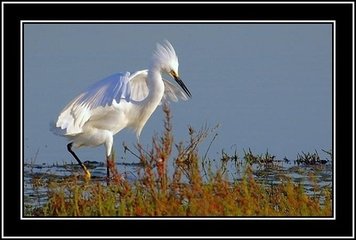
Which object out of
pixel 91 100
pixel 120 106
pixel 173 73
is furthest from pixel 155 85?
pixel 91 100

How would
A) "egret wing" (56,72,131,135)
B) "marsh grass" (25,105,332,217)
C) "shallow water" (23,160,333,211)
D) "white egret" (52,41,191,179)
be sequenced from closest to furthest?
"marsh grass" (25,105,332,217), "egret wing" (56,72,131,135), "white egret" (52,41,191,179), "shallow water" (23,160,333,211)

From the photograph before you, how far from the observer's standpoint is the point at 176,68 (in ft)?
33.6

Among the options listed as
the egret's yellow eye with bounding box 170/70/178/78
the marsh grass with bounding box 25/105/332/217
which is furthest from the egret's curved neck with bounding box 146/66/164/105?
the marsh grass with bounding box 25/105/332/217

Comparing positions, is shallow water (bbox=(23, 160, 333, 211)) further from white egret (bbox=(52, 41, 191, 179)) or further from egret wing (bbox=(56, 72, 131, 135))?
egret wing (bbox=(56, 72, 131, 135))

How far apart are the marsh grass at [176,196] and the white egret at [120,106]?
1.31 metres

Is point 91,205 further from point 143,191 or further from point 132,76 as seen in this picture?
point 132,76

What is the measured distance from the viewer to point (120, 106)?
34.6 feet

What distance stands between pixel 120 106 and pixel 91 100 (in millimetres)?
1130

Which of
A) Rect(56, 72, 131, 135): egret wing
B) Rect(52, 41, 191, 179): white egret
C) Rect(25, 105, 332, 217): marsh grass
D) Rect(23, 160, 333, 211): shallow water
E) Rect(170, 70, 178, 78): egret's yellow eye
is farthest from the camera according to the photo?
Rect(170, 70, 178, 78): egret's yellow eye

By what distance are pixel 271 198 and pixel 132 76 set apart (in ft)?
7.47

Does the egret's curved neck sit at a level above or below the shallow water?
above

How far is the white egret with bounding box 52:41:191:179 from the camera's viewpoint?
9.59 meters

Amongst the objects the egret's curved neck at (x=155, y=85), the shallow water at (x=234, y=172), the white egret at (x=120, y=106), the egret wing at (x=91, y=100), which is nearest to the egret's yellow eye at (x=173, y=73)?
the white egret at (x=120, y=106)
